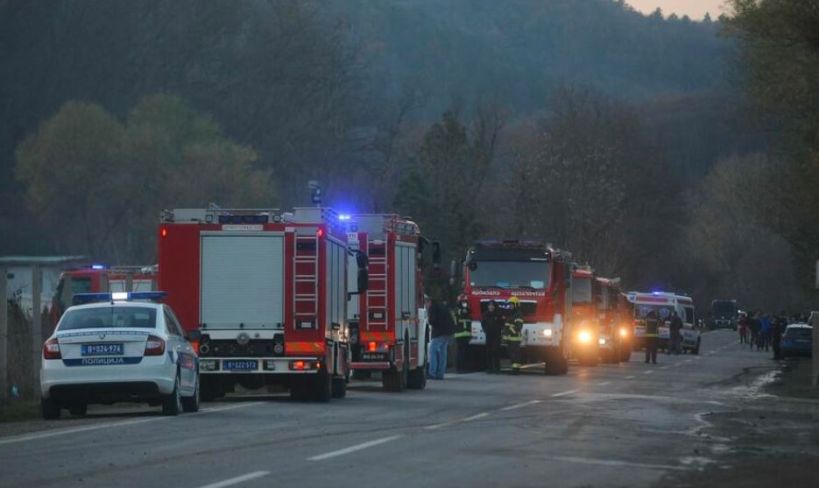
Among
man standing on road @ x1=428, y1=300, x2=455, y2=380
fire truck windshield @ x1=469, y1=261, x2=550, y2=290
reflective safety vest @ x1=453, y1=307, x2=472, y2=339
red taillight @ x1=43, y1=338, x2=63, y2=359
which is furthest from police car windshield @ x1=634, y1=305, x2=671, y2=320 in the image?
red taillight @ x1=43, y1=338, x2=63, y2=359

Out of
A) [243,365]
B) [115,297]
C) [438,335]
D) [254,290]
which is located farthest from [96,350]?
[438,335]

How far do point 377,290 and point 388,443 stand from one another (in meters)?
13.7

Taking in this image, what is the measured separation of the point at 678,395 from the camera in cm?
3269

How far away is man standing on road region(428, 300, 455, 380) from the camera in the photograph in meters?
39.9

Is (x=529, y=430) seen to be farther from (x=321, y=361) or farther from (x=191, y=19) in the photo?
(x=191, y=19)

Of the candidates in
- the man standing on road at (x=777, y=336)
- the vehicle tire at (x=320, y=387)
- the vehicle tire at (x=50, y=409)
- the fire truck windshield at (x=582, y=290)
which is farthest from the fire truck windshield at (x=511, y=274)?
the man standing on road at (x=777, y=336)

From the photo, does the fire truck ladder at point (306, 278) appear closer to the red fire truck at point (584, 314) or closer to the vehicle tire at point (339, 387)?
the vehicle tire at point (339, 387)

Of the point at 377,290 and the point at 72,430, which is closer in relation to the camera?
the point at 72,430

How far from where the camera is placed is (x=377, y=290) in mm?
32656

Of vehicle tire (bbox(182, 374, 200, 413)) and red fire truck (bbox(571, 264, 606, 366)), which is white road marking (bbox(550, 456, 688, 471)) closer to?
vehicle tire (bbox(182, 374, 200, 413))

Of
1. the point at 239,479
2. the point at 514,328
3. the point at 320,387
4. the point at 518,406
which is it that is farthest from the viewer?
the point at 514,328

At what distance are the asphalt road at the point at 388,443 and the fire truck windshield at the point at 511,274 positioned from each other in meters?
12.6

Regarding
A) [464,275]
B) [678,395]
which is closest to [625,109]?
[464,275]

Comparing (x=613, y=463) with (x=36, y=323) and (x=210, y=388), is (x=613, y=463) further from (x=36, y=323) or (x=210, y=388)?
(x=36, y=323)
